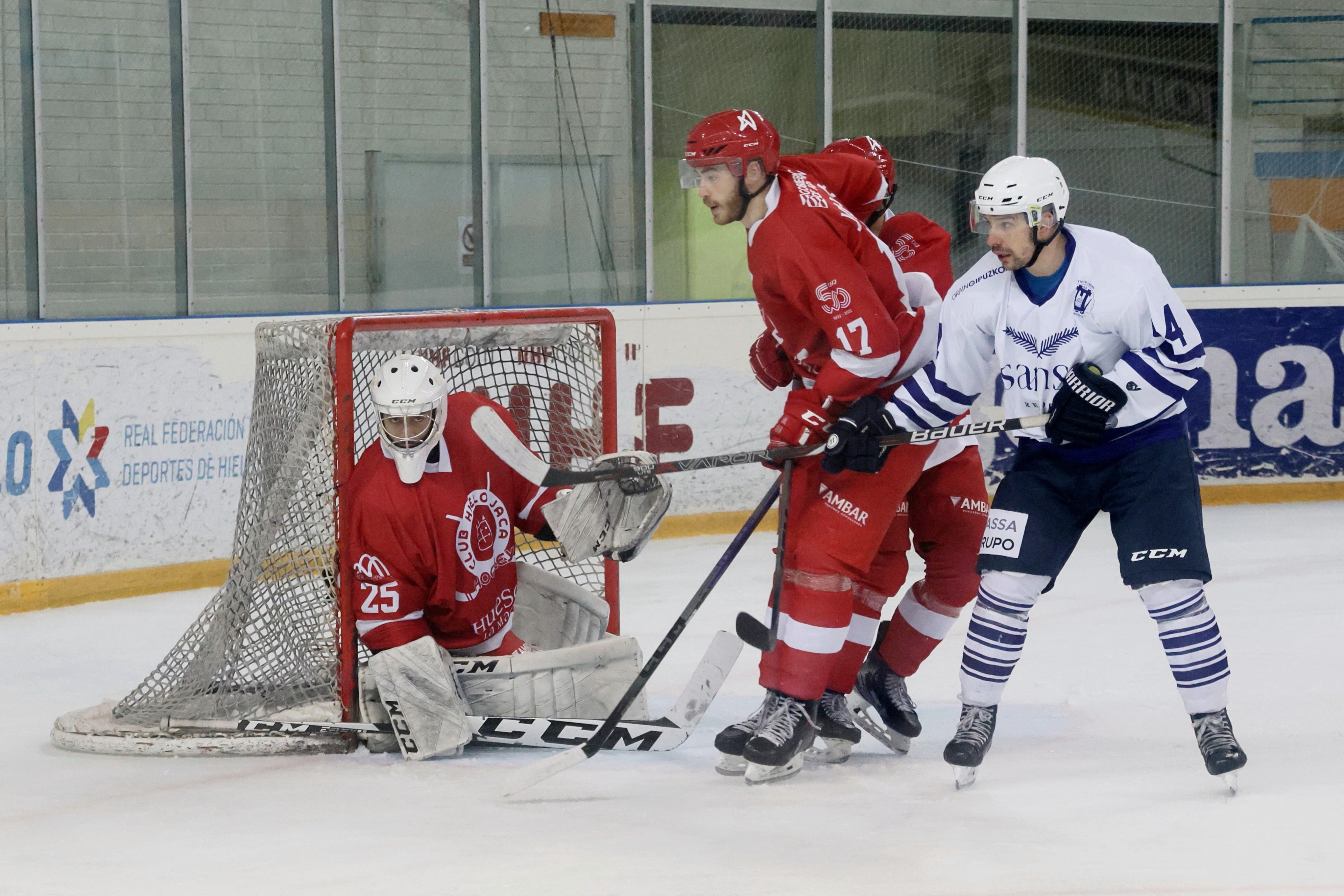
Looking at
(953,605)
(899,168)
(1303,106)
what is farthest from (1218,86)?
(953,605)

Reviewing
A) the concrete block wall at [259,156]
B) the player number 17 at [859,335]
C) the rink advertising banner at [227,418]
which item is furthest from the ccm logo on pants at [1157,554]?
the concrete block wall at [259,156]

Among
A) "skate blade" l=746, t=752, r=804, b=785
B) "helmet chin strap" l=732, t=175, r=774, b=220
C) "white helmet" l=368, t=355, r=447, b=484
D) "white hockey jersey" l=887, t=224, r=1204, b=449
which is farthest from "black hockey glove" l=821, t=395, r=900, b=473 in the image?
"white helmet" l=368, t=355, r=447, b=484

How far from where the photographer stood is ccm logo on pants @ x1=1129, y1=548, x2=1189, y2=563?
257 cm

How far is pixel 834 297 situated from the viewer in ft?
8.87

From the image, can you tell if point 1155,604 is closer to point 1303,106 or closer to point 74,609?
point 74,609

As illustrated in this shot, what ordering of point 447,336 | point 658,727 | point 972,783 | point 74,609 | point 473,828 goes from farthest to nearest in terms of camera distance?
point 74,609, point 447,336, point 658,727, point 972,783, point 473,828

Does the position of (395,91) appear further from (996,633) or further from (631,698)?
(996,633)

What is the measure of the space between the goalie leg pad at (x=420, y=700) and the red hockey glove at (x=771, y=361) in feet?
2.53

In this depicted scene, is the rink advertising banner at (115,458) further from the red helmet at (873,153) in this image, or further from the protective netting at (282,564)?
the red helmet at (873,153)

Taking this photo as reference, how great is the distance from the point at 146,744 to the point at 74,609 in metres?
1.69

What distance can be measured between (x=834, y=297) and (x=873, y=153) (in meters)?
0.58

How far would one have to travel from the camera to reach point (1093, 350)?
8.53ft

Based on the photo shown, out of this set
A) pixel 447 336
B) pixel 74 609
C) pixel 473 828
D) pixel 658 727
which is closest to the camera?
pixel 473 828

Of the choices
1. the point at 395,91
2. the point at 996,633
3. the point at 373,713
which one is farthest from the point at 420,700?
the point at 395,91
